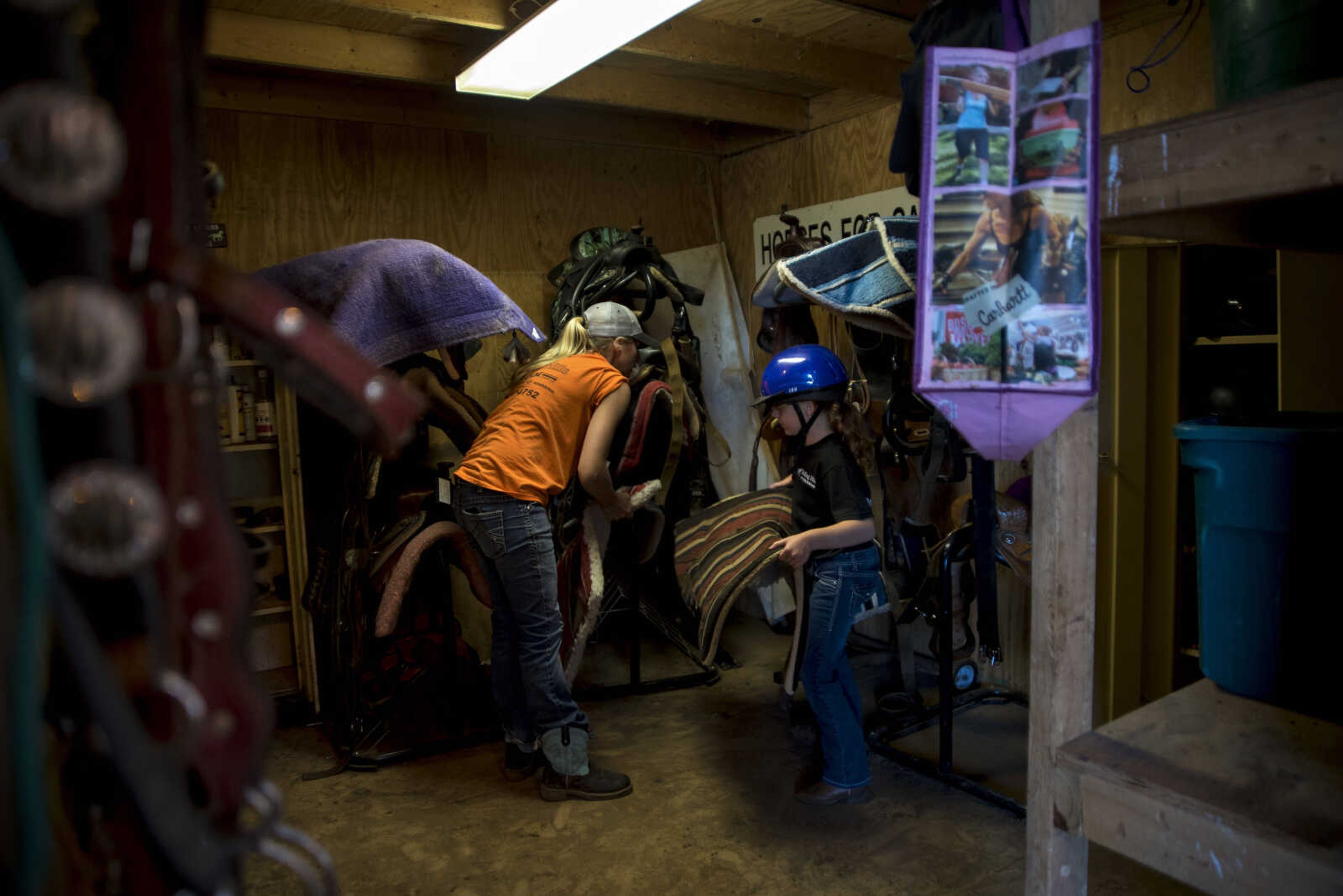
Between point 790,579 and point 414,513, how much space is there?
161 cm

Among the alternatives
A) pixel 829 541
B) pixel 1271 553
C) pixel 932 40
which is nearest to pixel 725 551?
pixel 829 541

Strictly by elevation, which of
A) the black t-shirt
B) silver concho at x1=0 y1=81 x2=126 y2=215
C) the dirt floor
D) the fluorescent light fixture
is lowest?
the dirt floor

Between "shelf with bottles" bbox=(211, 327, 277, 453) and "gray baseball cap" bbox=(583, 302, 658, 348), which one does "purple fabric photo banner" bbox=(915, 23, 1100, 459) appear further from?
"shelf with bottles" bbox=(211, 327, 277, 453)

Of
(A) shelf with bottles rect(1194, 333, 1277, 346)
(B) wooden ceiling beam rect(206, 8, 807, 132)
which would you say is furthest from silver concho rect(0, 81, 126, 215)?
(B) wooden ceiling beam rect(206, 8, 807, 132)

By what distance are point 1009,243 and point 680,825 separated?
226 centimetres

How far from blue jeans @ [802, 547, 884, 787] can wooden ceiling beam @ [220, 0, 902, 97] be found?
2220 mm

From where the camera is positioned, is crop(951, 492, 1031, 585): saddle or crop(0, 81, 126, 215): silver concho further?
crop(951, 492, 1031, 585): saddle

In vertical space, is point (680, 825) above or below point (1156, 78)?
below

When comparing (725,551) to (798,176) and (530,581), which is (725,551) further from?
(798,176)

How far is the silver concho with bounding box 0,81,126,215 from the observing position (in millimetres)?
479

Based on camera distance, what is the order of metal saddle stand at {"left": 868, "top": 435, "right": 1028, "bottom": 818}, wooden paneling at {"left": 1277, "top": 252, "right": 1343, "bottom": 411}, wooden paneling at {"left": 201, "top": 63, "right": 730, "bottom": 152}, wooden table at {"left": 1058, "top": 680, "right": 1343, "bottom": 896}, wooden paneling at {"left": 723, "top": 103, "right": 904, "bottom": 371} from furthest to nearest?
1. wooden paneling at {"left": 723, "top": 103, "right": 904, "bottom": 371}
2. wooden paneling at {"left": 201, "top": 63, "right": 730, "bottom": 152}
3. metal saddle stand at {"left": 868, "top": 435, "right": 1028, "bottom": 818}
4. wooden paneling at {"left": 1277, "top": 252, "right": 1343, "bottom": 411}
5. wooden table at {"left": 1058, "top": 680, "right": 1343, "bottom": 896}

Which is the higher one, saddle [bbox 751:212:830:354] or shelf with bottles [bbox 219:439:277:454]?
saddle [bbox 751:212:830:354]

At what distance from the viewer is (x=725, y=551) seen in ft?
10.9

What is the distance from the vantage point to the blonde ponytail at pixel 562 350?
3.30 metres
